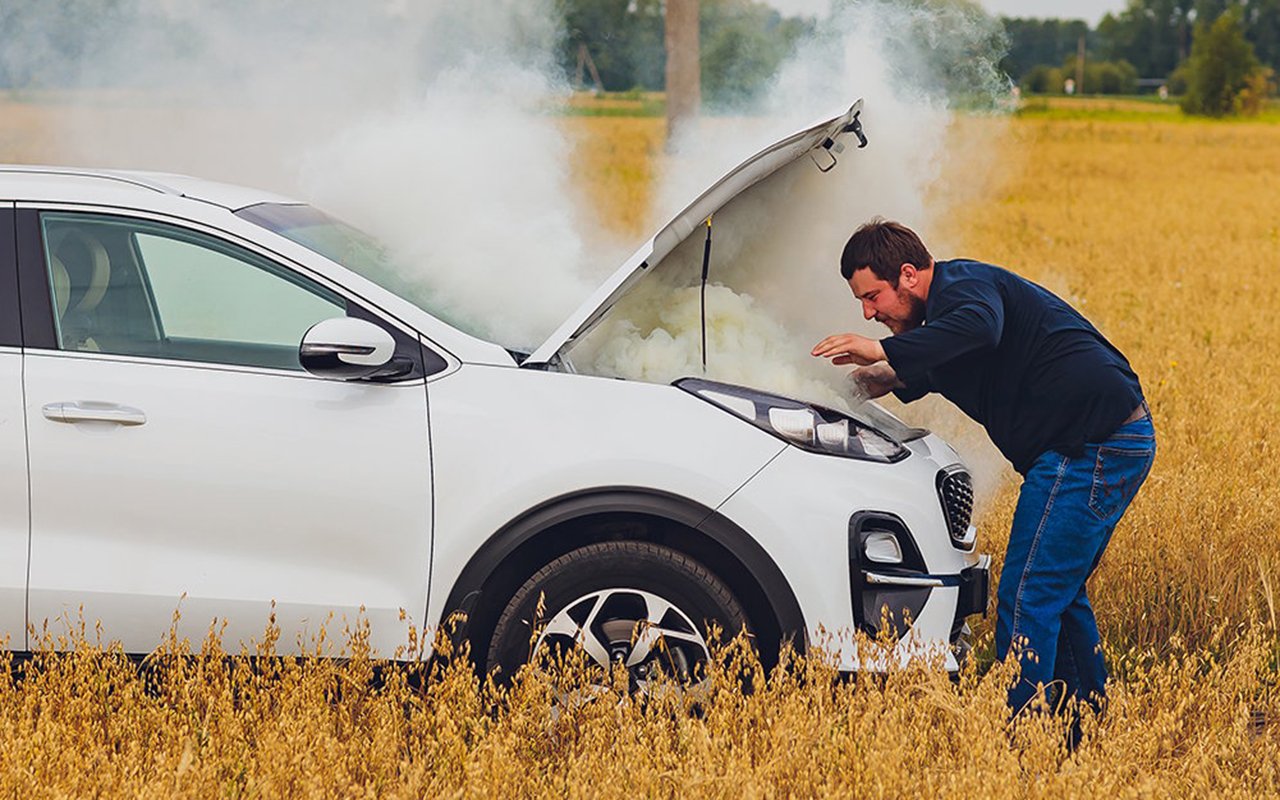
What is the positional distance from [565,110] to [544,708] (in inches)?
212

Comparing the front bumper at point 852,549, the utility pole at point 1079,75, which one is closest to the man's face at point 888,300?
the front bumper at point 852,549

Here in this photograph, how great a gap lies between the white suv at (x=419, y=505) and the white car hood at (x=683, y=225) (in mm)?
134

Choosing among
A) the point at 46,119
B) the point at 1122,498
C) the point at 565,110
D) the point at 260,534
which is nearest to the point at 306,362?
the point at 260,534

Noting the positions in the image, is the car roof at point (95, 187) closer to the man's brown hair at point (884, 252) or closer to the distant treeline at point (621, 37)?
the man's brown hair at point (884, 252)

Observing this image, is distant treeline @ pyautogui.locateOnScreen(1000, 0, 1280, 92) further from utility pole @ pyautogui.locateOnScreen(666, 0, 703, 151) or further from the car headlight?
the car headlight

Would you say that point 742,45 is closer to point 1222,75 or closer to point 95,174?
point 95,174

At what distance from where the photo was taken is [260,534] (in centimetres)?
442

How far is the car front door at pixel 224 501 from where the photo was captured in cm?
441

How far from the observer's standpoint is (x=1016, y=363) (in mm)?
4891

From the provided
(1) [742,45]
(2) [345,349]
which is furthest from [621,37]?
(2) [345,349]

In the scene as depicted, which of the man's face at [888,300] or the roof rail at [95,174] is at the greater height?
the roof rail at [95,174]

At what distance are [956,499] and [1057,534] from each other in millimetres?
317

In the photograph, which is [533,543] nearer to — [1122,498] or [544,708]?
[544,708]

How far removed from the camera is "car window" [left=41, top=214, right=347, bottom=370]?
4590mm
